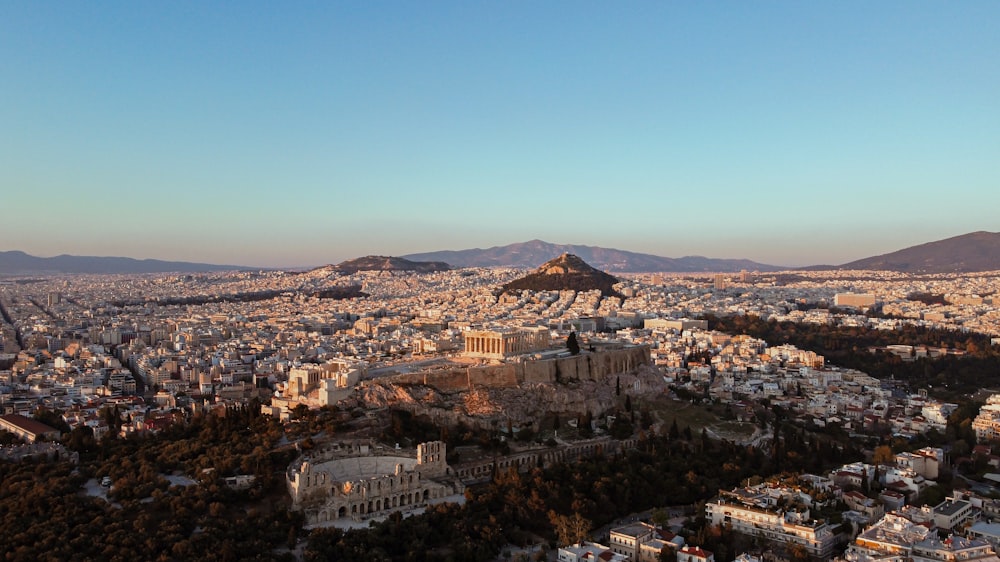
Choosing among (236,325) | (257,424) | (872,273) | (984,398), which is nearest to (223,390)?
(257,424)

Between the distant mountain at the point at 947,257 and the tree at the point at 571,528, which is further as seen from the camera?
the distant mountain at the point at 947,257

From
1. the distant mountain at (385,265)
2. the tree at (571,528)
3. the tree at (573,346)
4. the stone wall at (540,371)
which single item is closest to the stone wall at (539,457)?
the tree at (571,528)

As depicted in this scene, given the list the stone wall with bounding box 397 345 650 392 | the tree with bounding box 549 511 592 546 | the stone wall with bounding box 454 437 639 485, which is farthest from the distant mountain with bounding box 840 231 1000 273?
the tree with bounding box 549 511 592 546

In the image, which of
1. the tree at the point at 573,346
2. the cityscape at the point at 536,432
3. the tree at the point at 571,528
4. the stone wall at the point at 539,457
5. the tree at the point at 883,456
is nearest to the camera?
the tree at the point at 571,528

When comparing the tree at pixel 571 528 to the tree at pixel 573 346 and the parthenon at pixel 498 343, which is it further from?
the tree at pixel 573 346

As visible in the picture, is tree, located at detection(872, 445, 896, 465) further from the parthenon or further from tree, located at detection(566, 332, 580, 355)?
the parthenon
